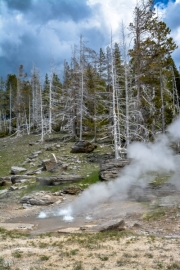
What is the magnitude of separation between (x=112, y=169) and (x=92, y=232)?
36.8ft

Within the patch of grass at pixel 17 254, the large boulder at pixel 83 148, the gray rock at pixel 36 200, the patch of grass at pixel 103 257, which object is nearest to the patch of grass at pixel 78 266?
the patch of grass at pixel 103 257

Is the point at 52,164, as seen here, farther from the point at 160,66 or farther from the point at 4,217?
the point at 160,66

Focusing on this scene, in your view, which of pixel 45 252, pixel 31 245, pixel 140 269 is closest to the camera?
pixel 140 269

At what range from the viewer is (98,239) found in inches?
453

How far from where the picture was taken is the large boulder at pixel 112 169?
2331 cm

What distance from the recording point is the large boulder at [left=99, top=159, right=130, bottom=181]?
918 inches

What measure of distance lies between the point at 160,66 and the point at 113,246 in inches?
925

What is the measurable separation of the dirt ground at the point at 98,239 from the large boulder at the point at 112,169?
15.6 ft

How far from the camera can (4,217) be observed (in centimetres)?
1817

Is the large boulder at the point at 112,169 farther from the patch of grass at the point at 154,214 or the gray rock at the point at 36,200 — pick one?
the patch of grass at the point at 154,214

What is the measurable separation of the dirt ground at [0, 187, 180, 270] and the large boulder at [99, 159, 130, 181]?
15.6 feet

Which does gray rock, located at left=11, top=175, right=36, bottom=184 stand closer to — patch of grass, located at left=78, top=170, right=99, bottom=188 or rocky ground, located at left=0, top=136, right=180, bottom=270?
rocky ground, located at left=0, top=136, right=180, bottom=270

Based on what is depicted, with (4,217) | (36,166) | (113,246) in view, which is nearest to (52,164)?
→ (36,166)

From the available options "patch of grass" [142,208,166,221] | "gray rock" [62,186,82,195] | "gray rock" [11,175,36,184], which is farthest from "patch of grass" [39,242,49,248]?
"gray rock" [11,175,36,184]
